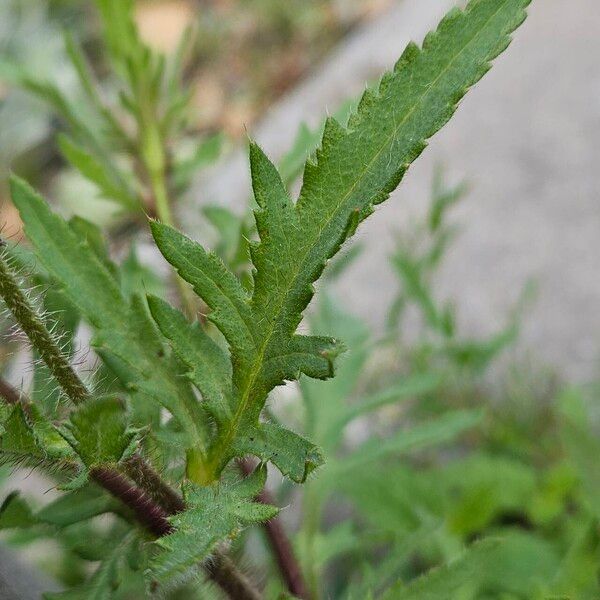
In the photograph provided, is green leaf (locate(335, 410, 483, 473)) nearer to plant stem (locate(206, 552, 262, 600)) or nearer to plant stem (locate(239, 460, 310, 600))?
plant stem (locate(239, 460, 310, 600))

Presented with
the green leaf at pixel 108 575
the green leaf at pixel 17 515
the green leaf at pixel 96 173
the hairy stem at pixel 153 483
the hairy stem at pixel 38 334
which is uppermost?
the green leaf at pixel 96 173

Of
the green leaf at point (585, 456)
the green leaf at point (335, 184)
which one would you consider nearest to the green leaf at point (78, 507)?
the green leaf at point (335, 184)

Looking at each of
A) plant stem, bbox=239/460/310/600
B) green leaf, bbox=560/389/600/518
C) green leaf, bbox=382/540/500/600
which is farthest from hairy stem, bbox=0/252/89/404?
green leaf, bbox=560/389/600/518

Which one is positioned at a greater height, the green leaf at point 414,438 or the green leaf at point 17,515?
the green leaf at point 414,438

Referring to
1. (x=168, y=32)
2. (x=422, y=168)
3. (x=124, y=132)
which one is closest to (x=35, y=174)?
(x=168, y=32)

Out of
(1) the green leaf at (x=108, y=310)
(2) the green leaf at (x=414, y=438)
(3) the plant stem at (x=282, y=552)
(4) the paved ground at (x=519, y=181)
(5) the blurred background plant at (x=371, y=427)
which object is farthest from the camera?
(4) the paved ground at (x=519, y=181)

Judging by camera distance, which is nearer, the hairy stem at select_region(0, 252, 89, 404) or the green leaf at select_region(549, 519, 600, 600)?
the hairy stem at select_region(0, 252, 89, 404)

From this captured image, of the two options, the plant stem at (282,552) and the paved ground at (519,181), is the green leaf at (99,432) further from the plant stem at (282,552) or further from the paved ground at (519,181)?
the paved ground at (519,181)
